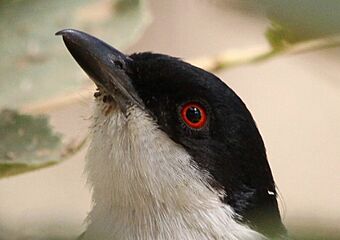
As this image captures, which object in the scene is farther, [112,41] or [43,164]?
[112,41]

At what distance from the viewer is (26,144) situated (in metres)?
0.75

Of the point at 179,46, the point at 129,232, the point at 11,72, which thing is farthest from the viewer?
the point at 179,46

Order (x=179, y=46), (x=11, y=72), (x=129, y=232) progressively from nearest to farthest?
(x=11, y=72), (x=129, y=232), (x=179, y=46)

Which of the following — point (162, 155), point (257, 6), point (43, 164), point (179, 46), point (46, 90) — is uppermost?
point (179, 46)

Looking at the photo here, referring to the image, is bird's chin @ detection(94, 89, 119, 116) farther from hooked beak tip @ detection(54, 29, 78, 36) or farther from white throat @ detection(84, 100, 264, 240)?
hooked beak tip @ detection(54, 29, 78, 36)

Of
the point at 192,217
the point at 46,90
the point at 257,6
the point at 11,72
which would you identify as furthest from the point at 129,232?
the point at 257,6

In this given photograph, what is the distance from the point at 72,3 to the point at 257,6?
21.4 inches

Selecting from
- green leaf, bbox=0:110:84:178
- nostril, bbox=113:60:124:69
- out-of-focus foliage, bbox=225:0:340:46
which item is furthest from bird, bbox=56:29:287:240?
out-of-focus foliage, bbox=225:0:340:46

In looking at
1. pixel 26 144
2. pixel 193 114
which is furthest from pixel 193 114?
pixel 26 144

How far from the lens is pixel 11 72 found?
743 millimetres

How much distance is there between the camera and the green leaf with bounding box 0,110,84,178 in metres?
0.68

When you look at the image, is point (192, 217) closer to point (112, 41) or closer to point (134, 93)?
point (134, 93)

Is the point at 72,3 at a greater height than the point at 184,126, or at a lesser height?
lesser

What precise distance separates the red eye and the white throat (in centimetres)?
4
